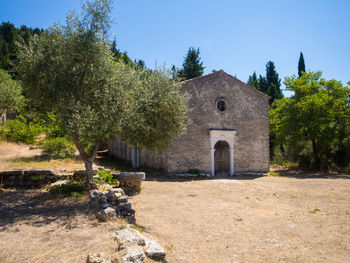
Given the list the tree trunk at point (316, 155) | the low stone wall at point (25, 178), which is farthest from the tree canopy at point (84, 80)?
the tree trunk at point (316, 155)

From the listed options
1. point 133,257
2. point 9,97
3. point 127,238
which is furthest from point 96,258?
point 9,97

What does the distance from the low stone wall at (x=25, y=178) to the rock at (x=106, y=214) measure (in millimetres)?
4182

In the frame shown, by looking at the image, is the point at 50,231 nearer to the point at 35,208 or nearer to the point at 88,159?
the point at 35,208

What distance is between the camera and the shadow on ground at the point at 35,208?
19.1ft

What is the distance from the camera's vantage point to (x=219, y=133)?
16891 millimetres

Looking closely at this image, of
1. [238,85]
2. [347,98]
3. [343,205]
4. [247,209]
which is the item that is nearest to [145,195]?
[247,209]

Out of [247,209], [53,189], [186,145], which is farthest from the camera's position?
[186,145]

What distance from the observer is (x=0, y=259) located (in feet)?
12.7

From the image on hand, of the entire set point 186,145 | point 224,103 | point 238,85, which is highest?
point 238,85

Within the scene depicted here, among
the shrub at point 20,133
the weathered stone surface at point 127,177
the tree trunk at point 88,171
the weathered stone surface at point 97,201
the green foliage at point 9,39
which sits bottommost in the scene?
the weathered stone surface at point 97,201

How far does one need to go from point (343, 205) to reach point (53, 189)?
1040cm

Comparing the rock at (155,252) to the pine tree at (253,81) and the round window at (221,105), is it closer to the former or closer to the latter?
the round window at (221,105)

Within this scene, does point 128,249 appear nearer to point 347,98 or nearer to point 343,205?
point 343,205

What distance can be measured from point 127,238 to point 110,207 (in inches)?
72.0
